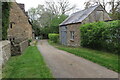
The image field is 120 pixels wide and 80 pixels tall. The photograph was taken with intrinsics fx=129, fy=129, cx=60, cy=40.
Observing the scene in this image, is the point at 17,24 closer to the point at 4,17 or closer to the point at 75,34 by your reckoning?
the point at 75,34

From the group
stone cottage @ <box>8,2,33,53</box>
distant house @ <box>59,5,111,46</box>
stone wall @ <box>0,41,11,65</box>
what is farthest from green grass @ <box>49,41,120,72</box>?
stone cottage @ <box>8,2,33,53</box>

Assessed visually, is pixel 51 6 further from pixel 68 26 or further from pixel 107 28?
pixel 107 28

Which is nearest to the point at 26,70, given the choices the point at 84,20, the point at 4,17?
the point at 4,17

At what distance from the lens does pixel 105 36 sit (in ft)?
38.1

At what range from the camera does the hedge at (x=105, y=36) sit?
10381 millimetres

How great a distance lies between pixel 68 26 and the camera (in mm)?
21203

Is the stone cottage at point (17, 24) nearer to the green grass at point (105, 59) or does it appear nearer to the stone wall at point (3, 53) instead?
the stone wall at point (3, 53)

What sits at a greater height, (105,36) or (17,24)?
(17,24)

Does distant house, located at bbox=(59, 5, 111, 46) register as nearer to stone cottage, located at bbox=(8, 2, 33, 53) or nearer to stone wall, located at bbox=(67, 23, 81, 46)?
stone wall, located at bbox=(67, 23, 81, 46)

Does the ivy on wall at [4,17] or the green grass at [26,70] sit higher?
the ivy on wall at [4,17]

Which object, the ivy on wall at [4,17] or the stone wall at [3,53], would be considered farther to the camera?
the ivy on wall at [4,17]

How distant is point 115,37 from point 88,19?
25.0 ft

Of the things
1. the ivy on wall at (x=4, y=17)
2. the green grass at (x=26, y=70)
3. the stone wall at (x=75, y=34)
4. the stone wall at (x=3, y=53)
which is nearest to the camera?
the green grass at (x=26, y=70)

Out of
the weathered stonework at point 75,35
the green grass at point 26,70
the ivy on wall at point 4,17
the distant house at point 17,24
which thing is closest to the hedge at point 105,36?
the weathered stonework at point 75,35
